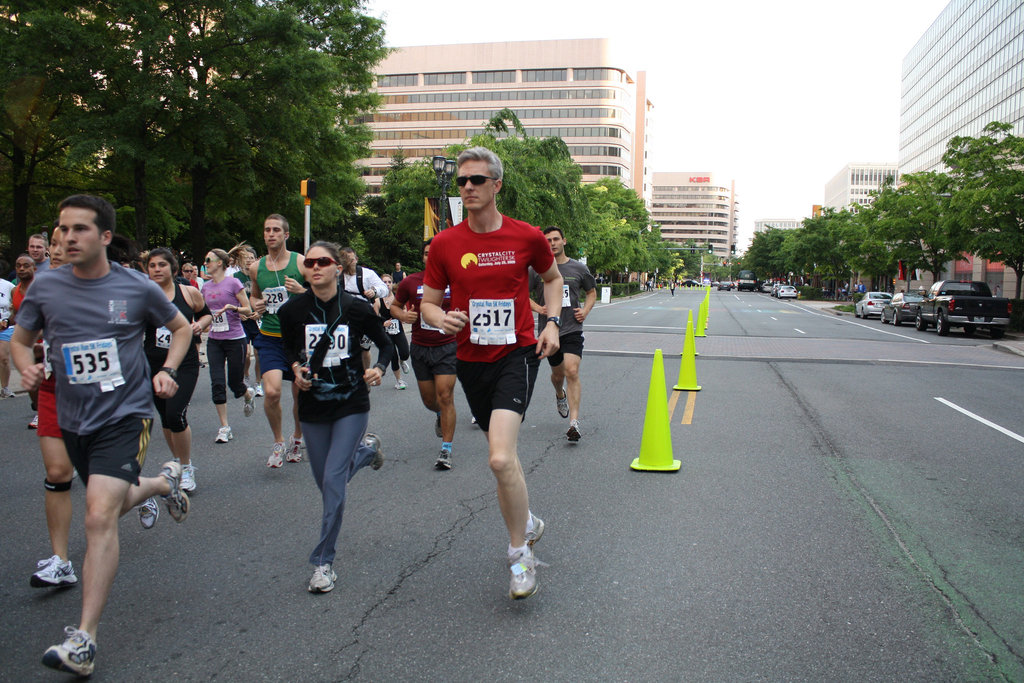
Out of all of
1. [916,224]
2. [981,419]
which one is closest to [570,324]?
[981,419]

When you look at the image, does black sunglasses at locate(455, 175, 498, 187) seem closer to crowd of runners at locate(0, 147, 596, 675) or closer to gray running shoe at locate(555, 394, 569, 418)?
crowd of runners at locate(0, 147, 596, 675)

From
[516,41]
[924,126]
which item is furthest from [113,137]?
[516,41]

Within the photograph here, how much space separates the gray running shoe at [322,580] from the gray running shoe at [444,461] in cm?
249

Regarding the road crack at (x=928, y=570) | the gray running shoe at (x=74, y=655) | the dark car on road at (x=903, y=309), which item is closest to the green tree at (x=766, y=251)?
the dark car on road at (x=903, y=309)

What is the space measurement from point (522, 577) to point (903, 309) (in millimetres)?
31055

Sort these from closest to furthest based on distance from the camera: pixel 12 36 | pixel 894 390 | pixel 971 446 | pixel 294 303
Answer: pixel 294 303 < pixel 971 446 < pixel 894 390 < pixel 12 36

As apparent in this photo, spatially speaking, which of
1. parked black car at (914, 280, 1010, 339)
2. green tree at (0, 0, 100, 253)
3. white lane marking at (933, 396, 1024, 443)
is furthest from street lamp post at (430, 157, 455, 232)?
parked black car at (914, 280, 1010, 339)

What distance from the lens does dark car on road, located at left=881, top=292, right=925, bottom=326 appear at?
30.0 metres

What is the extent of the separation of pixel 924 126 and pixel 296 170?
264ft

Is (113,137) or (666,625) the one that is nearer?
(666,625)

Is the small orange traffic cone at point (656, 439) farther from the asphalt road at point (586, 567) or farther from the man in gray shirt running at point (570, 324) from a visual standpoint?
the man in gray shirt running at point (570, 324)

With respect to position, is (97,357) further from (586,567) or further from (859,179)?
(859,179)

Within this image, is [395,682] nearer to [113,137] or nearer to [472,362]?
[472,362]

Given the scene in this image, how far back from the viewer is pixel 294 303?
426cm
